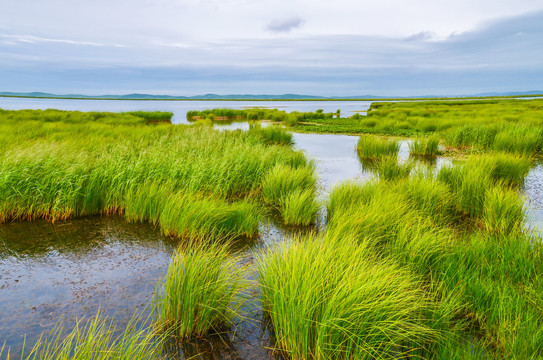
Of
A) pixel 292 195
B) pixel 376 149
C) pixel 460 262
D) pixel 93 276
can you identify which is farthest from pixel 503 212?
pixel 376 149

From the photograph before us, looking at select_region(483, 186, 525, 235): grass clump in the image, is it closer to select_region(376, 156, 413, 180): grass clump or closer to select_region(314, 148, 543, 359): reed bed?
select_region(314, 148, 543, 359): reed bed

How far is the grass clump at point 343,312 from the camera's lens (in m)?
3.10

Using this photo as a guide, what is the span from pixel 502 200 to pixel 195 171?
715 cm

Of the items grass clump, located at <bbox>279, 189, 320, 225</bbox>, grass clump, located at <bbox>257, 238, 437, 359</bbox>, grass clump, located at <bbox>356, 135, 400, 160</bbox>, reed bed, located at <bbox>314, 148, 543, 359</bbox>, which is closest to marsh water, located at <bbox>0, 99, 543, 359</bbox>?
grass clump, located at <bbox>279, 189, 320, 225</bbox>

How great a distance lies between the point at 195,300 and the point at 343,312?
1684mm

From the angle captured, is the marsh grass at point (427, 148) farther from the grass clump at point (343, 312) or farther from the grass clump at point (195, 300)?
the grass clump at point (195, 300)

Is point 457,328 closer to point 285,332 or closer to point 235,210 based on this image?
point 285,332

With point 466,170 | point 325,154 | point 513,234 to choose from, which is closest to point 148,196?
point 513,234

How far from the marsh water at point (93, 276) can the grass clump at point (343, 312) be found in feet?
1.74

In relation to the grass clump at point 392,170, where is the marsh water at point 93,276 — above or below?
below

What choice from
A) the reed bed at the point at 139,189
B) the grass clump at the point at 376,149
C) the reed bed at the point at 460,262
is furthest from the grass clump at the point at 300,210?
the grass clump at the point at 376,149

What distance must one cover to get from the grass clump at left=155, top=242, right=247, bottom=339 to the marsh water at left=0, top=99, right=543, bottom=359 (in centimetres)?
18

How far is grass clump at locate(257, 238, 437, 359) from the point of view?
122 inches

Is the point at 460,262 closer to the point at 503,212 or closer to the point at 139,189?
the point at 503,212
